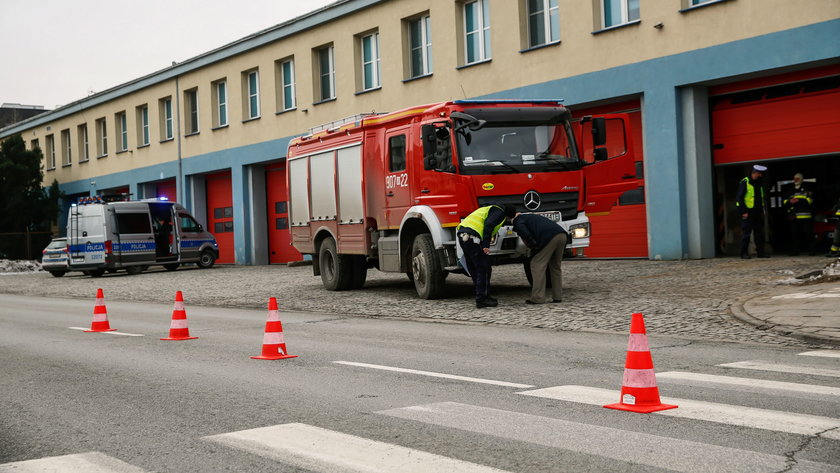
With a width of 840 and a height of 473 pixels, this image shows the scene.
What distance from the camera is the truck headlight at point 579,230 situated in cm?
1502

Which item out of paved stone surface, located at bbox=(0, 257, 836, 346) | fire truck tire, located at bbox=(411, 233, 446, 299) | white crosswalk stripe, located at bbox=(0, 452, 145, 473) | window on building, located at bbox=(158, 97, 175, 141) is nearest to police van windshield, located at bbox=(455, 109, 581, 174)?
fire truck tire, located at bbox=(411, 233, 446, 299)

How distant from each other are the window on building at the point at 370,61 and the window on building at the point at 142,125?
55.9ft

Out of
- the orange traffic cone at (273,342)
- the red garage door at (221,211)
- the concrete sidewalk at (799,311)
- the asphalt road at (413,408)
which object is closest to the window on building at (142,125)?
the red garage door at (221,211)

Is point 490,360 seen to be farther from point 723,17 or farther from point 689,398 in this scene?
point 723,17

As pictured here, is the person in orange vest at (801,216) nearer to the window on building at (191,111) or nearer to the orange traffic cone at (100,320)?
the orange traffic cone at (100,320)

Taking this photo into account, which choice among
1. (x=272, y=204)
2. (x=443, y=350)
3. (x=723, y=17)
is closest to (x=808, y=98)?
(x=723, y=17)

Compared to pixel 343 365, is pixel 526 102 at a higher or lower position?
higher

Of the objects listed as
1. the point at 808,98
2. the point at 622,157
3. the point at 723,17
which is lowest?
the point at 622,157

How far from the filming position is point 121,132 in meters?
46.1

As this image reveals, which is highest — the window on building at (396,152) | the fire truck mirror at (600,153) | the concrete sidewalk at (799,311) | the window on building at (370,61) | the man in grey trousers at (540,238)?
the window on building at (370,61)

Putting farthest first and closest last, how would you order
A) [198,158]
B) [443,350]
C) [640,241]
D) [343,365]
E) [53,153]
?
[53,153]
[198,158]
[640,241]
[443,350]
[343,365]

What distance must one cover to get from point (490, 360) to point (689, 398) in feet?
8.51

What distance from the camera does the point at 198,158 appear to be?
1542 inches

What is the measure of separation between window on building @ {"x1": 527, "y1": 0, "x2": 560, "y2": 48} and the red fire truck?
6.52 meters
